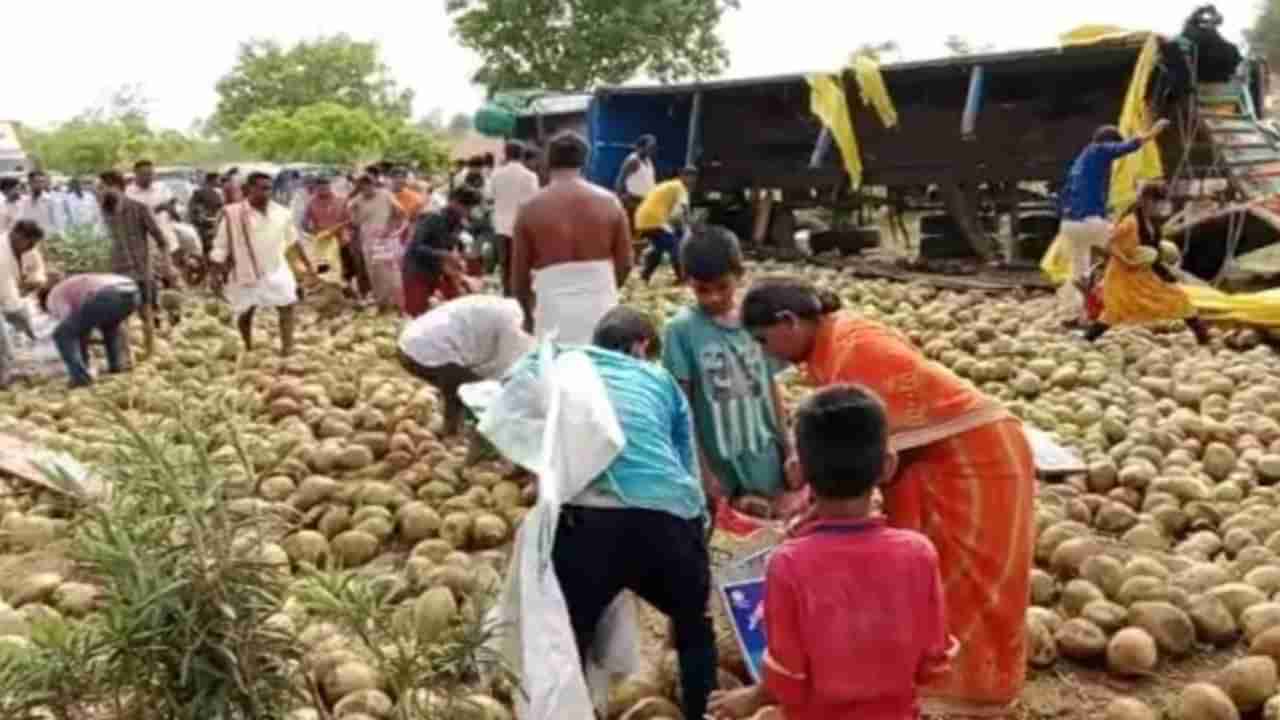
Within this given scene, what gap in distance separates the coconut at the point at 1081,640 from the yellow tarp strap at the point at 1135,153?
281 inches

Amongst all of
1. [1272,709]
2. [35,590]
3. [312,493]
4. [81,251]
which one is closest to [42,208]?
[81,251]

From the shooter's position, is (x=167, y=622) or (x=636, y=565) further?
(x=636, y=565)

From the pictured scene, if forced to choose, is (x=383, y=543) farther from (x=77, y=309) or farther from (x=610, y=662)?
(x=77, y=309)

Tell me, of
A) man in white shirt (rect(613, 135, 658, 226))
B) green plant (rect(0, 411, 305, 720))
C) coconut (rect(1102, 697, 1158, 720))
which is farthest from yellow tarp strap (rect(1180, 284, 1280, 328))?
green plant (rect(0, 411, 305, 720))

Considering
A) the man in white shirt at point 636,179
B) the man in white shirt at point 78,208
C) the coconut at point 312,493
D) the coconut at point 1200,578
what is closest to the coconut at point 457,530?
the coconut at point 312,493

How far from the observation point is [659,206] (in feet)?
46.0

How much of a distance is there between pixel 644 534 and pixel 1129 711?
131cm

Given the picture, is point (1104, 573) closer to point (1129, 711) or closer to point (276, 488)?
point (1129, 711)

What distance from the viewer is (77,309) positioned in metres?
9.78

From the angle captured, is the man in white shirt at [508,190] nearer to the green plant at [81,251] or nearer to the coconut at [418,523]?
the green plant at [81,251]

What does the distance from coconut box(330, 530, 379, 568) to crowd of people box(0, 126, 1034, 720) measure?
970 mm

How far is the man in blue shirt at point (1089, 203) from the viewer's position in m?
10.2

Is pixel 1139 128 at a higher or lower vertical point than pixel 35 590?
higher

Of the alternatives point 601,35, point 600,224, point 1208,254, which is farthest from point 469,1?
point 600,224
